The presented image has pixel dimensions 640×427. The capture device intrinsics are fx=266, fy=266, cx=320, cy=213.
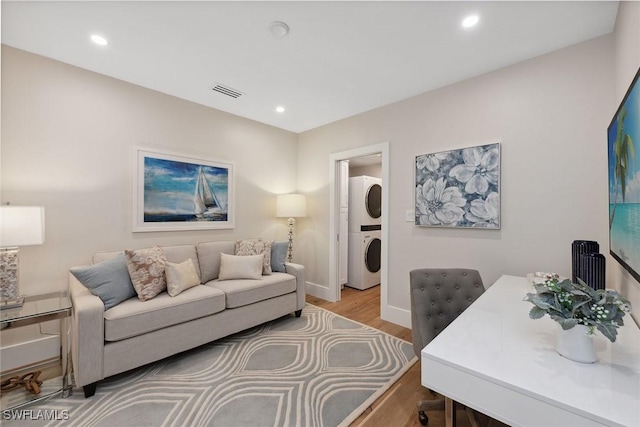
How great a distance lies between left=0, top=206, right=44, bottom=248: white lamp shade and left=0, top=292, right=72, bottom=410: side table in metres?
0.47

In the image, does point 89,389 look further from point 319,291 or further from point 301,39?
point 301,39

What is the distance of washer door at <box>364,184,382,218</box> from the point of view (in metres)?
4.50

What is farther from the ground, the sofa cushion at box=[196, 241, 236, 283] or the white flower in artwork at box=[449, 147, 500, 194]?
the white flower in artwork at box=[449, 147, 500, 194]

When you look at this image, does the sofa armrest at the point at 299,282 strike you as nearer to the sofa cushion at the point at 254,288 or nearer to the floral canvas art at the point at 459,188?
the sofa cushion at the point at 254,288

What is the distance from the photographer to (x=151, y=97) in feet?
9.47

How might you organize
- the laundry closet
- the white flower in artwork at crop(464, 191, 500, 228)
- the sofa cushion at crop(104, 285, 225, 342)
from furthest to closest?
the laundry closet, the white flower in artwork at crop(464, 191, 500, 228), the sofa cushion at crop(104, 285, 225, 342)

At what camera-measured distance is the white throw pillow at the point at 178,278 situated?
2.41 meters

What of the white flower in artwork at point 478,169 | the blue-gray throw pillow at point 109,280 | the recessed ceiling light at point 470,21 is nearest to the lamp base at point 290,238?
the blue-gray throw pillow at point 109,280

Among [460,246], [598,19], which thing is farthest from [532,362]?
[598,19]

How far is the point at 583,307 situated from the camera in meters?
0.92

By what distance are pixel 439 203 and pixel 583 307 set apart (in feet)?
6.06

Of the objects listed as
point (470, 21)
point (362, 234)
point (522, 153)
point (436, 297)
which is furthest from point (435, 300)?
point (362, 234)

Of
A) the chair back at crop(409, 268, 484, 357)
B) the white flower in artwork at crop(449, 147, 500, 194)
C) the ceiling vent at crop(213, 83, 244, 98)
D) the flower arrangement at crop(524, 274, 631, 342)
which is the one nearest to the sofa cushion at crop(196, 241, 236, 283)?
the ceiling vent at crop(213, 83, 244, 98)

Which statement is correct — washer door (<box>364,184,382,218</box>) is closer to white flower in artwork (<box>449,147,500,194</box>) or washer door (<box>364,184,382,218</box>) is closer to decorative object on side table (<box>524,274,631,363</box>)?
white flower in artwork (<box>449,147,500,194</box>)
